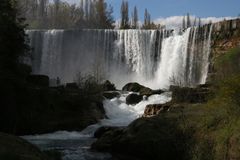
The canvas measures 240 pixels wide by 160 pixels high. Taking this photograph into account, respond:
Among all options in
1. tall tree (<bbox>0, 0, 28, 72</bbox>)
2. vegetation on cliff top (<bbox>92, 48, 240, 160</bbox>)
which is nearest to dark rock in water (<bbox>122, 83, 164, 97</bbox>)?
tall tree (<bbox>0, 0, 28, 72</bbox>)

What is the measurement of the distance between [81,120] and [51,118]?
1842 mm

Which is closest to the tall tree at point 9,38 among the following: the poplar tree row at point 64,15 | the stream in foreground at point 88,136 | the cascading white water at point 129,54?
the stream in foreground at point 88,136

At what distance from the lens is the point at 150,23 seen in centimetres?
11850

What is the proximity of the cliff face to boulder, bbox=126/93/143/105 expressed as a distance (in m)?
11.8

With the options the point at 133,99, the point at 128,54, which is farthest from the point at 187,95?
the point at 128,54

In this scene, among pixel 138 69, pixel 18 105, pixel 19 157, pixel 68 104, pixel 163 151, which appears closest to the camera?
pixel 19 157

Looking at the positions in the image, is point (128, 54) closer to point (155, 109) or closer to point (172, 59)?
point (172, 59)

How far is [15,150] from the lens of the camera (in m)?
9.98

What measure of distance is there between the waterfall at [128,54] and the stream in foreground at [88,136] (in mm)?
11441

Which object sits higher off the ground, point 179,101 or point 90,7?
point 90,7

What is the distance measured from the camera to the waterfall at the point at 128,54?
51.2 m

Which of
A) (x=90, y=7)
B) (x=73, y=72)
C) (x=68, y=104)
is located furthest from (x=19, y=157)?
(x=90, y=7)

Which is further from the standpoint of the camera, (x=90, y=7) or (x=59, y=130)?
(x=90, y=7)

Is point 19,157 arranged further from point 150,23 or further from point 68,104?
point 150,23
